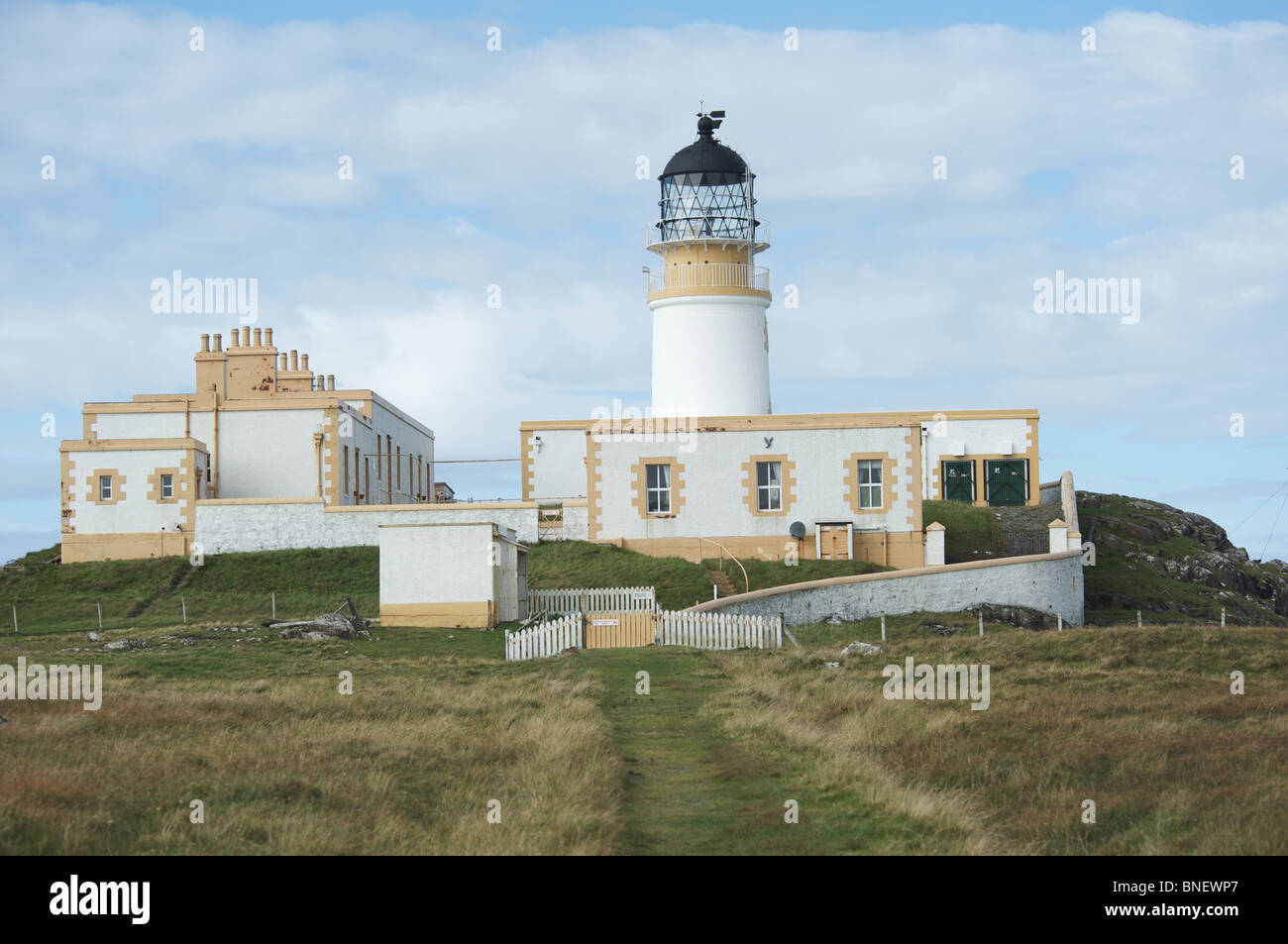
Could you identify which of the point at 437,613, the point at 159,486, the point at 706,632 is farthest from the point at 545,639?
the point at 159,486

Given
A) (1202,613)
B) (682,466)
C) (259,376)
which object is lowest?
(1202,613)

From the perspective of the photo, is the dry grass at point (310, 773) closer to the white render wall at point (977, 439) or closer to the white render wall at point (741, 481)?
the white render wall at point (741, 481)

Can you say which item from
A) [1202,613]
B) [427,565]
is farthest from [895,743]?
[1202,613]

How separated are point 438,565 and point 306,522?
9.21 metres

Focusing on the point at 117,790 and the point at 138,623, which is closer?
the point at 117,790

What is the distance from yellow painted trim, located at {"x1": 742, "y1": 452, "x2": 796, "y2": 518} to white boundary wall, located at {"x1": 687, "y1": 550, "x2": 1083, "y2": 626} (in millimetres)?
4527

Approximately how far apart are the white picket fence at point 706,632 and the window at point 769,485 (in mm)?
10314

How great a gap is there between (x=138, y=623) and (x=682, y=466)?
13.2m

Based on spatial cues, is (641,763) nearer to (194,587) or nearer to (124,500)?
(194,587)

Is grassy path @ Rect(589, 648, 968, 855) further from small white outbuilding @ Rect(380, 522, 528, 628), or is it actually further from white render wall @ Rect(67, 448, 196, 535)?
white render wall @ Rect(67, 448, 196, 535)

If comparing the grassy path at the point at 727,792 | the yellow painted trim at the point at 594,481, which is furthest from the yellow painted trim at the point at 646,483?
the grassy path at the point at 727,792

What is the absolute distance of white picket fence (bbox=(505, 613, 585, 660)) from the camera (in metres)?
23.6
